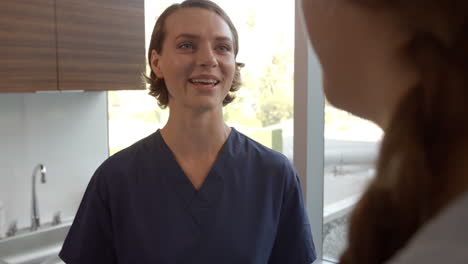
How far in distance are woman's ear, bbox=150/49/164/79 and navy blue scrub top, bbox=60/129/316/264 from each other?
170 mm

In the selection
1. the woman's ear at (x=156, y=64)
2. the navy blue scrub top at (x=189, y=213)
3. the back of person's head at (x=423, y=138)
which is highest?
the woman's ear at (x=156, y=64)

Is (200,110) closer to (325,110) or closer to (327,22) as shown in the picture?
(327,22)

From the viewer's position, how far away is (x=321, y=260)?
87.6 inches

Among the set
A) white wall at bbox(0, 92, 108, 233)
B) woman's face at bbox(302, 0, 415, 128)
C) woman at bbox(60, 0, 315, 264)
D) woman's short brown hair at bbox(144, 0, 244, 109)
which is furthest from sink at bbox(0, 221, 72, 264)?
woman's face at bbox(302, 0, 415, 128)

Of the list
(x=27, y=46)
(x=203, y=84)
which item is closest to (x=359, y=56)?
(x=203, y=84)

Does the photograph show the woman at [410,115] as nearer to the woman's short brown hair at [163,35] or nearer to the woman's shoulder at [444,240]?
the woman's shoulder at [444,240]

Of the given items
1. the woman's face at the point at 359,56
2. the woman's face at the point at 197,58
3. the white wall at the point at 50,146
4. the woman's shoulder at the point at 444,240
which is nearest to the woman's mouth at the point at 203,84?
the woman's face at the point at 197,58

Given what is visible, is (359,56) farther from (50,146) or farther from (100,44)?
(50,146)

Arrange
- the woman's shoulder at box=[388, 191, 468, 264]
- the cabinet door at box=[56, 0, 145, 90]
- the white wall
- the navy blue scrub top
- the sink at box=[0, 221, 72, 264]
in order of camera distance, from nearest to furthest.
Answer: the woman's shoulder at box=[388, 191, 468, 264] → the navy blue scrub top → the cabinet door at box=[56, 0, 145, 90] → the sink at box=[0, 221, 72, 264] → the white wall

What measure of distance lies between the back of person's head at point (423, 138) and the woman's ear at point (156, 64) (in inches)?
38.8

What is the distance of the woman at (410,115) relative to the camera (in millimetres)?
357

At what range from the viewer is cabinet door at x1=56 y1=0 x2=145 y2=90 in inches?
81.3

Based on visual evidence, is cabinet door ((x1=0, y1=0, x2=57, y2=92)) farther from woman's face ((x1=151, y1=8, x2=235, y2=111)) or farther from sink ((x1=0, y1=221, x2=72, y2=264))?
woman's face ((x1=151, y1=8, x2=235, y2=111))

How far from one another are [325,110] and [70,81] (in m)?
1.15
